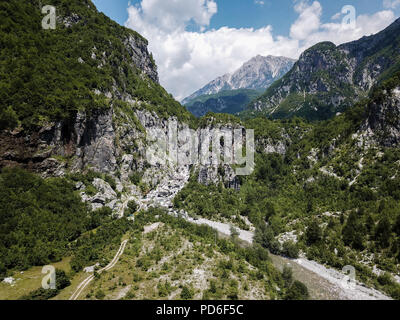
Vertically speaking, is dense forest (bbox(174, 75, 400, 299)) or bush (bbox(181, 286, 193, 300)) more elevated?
dense forest (bbox(174, 75, 400, 299))

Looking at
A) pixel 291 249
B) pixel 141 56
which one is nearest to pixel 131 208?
pixel 291 249

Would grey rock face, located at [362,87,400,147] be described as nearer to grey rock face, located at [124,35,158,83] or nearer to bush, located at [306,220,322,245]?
bush, located at [306,220,322,245]

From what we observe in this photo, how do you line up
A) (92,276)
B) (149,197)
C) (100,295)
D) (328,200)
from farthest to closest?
Answer: (149,197) < (328,200) < (92,276) < (100,295)

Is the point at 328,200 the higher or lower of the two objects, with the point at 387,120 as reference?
lower

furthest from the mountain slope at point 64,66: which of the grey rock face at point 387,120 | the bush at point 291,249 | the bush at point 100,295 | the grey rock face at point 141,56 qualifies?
the grey rock face at point 387,120

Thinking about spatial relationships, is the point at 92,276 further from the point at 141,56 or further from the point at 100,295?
the point at 141,56

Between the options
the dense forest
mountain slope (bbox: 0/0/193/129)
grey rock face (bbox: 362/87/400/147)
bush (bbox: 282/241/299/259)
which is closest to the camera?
the dense forest

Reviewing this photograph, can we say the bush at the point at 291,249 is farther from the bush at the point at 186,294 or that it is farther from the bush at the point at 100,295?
the bush at the point at 100,295

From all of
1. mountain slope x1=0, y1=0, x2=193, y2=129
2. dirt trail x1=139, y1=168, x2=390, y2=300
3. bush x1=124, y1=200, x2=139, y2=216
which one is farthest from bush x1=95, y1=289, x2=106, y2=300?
mountain slope x1=0, y1=0, x2=193, y2=129

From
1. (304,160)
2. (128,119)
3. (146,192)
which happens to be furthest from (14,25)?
(304,160)

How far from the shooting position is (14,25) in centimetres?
7650
